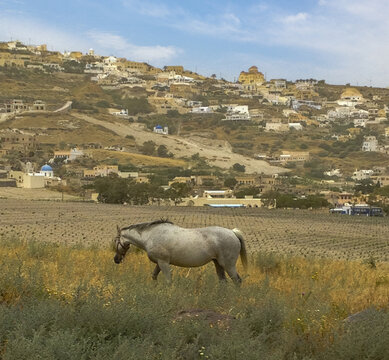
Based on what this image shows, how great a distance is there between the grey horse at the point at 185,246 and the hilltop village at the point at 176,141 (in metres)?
50.9

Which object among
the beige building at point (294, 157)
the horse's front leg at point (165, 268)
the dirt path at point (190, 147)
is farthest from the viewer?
the beige building at point (294, 157)

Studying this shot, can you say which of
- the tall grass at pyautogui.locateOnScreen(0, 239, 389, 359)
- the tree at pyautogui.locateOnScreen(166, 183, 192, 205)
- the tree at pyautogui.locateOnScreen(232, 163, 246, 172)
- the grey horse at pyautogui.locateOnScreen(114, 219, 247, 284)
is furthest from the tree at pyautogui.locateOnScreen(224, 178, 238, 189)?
the tall grass at pyautogui.locateOnScreen(0, 239, 389, 359)

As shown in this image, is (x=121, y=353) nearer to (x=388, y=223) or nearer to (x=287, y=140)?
(x=388, y=223)

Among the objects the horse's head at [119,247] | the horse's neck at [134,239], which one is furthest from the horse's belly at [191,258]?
the horse's head at [119,247]

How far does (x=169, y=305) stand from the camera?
19.9 feet

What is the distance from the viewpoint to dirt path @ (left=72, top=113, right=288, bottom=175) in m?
105

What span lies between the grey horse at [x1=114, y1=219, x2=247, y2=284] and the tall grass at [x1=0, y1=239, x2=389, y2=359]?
42 cm

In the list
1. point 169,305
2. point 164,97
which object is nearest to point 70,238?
point 169,305

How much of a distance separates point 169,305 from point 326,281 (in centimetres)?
450

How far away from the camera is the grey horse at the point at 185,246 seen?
27.5ft

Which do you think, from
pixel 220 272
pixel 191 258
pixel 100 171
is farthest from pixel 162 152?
pixel 191 258

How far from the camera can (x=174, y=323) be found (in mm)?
5457

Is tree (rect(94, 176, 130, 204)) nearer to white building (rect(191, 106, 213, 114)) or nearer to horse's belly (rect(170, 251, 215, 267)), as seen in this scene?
horse's belly (rect(170, 251, 215, 267))

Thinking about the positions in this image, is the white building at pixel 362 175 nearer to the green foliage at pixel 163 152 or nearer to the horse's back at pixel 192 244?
the green foliage at pixel 163 152
